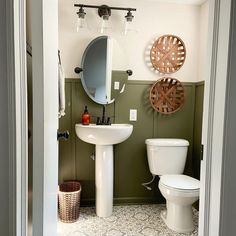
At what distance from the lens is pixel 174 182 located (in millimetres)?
1876

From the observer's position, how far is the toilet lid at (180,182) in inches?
70.1

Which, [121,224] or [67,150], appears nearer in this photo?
[121,224]

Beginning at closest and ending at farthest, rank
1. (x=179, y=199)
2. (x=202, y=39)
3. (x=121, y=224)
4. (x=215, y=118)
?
1. (x=215, y=118)
2. (x=179, y=199)
3. (x=121, y=224)
4. (x=202, y=39)

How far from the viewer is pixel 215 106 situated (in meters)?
0.87

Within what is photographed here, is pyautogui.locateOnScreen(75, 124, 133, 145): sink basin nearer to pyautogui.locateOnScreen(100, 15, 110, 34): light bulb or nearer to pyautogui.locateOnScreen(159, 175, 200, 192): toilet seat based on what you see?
pyautogui.locateOnScreen(159, 175, 200, 192): toilet seat

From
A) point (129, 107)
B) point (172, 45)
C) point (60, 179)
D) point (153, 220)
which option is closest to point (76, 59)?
point (129, 107)

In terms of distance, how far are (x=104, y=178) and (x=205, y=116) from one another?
1390 millimetres

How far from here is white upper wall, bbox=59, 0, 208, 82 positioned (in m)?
2.17

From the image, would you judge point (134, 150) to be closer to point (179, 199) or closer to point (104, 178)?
point (104, 178)

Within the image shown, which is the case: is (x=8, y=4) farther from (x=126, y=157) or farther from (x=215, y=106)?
(x=126, y=157)

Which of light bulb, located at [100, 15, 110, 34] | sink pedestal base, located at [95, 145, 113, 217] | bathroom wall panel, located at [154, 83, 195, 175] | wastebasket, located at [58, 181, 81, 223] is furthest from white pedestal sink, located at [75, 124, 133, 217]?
light bulb, located at [100, 15, 110, 34]

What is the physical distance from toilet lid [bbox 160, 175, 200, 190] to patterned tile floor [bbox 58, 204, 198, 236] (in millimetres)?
442

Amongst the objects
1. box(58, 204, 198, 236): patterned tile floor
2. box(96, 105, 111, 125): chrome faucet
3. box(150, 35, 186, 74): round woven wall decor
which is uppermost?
box(150, 35, 186, 74): round woven wall decor

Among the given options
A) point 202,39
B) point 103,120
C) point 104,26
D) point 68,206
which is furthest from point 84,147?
point 202,39
